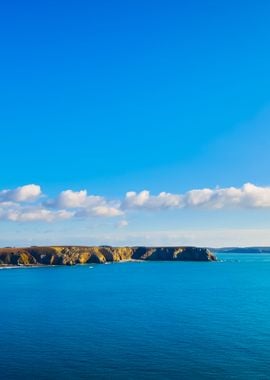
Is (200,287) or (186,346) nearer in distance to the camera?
(186,346)

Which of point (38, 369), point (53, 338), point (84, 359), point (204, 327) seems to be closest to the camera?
point (38, 369)

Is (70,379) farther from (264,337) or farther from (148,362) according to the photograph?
(264,337)

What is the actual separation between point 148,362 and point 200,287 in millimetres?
118349

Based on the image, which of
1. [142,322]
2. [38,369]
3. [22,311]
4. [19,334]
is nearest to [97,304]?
[22,311]

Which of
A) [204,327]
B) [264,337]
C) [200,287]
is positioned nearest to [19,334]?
[204,327]

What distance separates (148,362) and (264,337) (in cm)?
2855

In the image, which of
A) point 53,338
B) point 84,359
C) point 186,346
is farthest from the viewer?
point 53,338

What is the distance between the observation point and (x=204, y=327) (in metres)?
93.4

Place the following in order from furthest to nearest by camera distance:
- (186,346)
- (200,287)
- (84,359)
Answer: (200,287), (186,346), (84,359)

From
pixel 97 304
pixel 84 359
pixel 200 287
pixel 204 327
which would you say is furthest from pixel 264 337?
pixel 200 287

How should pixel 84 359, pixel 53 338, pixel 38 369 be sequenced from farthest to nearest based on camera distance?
pixel 53 338, pixel 84 359, pixel 38 369

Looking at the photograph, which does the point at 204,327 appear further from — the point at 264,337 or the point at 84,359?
the point at 84,359

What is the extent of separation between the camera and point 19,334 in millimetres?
87688

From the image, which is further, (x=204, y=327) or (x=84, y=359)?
(x=204, y=327)
